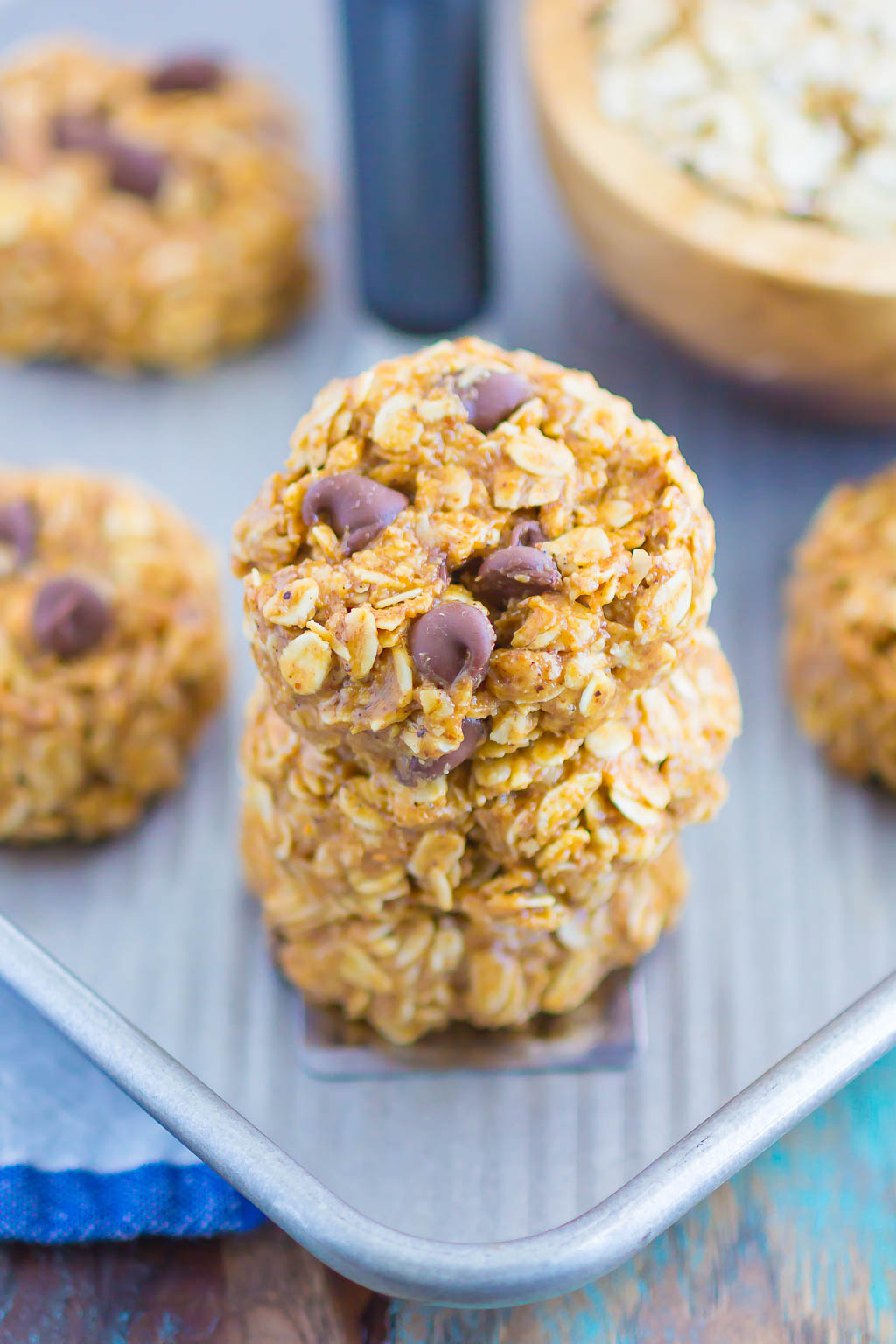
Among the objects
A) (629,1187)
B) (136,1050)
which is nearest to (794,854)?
(629,1187)

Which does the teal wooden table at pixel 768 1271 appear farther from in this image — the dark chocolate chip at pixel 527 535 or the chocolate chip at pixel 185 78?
the chocolate chip at pixel 185 78

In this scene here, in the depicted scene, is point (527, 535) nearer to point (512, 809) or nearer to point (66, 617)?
point (512, 809)

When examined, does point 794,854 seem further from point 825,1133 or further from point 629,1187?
point 629,1187

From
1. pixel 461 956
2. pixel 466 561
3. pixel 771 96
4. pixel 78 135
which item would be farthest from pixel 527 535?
pixel 78 135

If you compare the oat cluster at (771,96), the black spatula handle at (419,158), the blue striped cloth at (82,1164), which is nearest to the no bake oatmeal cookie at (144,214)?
the black spatula handle at (419,158)

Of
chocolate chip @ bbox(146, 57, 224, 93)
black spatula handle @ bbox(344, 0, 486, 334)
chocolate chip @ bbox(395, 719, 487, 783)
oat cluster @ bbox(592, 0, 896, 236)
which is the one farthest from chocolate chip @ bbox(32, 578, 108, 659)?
chocolate chip @ bbox(146, 57, 224, 93)

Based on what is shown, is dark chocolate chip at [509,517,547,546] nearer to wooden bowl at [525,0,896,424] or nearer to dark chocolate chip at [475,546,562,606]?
dark chocolate chip at [475,546,562,606]
